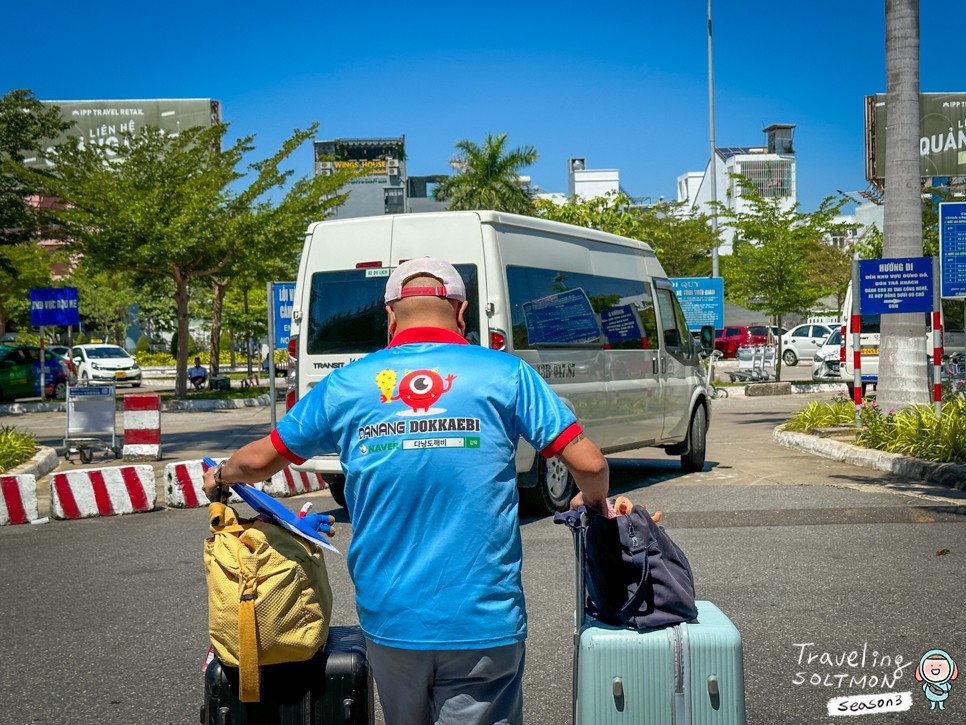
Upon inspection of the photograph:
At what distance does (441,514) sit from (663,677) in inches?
34.6

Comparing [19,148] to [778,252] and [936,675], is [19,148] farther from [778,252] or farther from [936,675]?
[936,675]

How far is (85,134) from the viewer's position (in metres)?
62.2

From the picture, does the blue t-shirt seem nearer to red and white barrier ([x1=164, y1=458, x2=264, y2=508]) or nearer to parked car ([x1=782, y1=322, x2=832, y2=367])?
red and white barrier ([x1=164, y1=458, x2=264, y2=508])

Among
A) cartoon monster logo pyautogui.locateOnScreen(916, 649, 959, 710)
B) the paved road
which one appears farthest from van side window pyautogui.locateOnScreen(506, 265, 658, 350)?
cartoon monster logo pyautogui.locateOnScreen(916, 649, 959, 710)

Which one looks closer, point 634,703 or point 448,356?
point 448,356

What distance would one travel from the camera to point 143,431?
15.9m

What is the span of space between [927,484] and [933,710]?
22.8 feet

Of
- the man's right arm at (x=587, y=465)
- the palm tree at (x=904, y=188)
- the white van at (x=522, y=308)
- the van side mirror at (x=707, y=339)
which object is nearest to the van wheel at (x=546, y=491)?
the white van at (x=522, y=308)

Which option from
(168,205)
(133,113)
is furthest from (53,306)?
(133,113)

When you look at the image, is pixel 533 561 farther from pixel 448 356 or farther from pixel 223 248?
pixel 223 248

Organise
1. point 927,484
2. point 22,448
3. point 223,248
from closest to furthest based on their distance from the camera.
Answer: point 927,484
point 22,448
point 223,248

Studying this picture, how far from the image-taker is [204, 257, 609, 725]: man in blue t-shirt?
2854mm

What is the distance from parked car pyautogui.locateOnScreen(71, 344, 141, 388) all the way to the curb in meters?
28.6

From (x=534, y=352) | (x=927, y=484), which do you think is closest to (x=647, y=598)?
(x=534, y=352)
